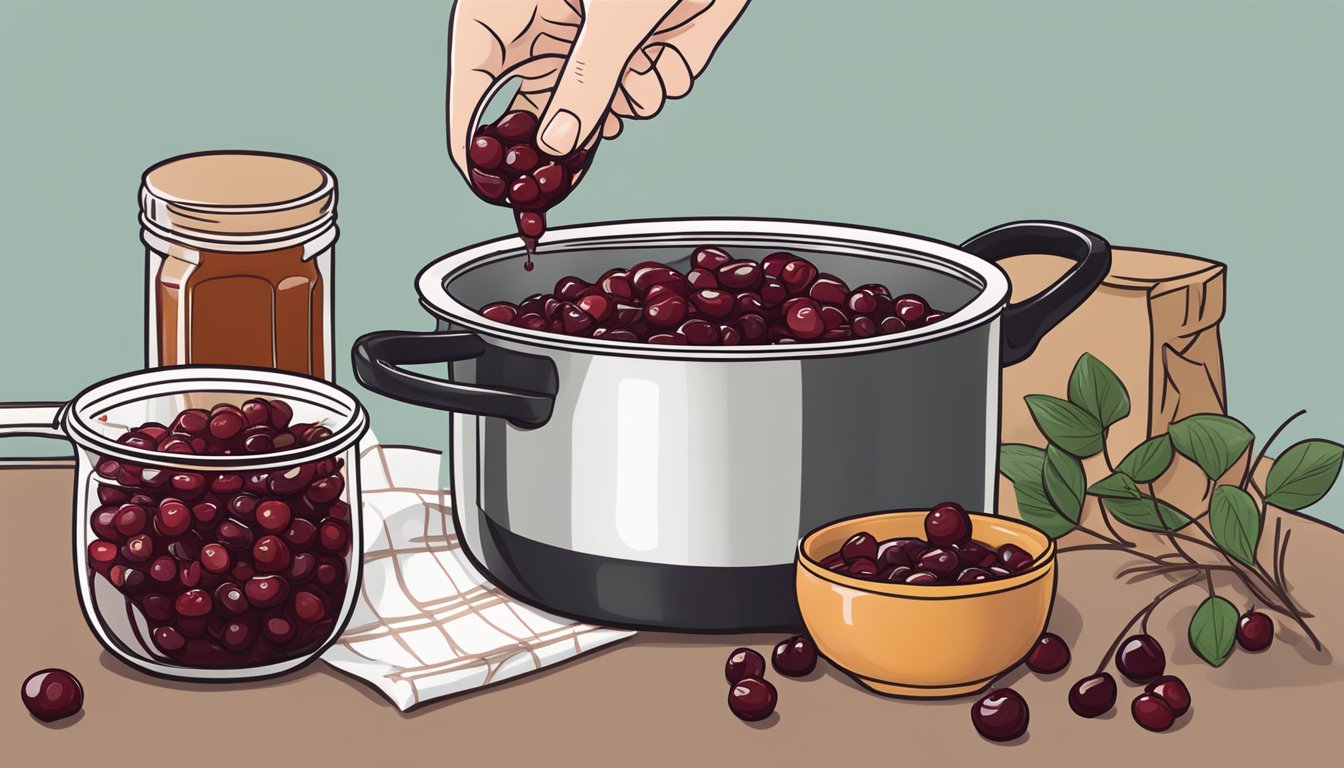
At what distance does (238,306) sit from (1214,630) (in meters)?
1.02

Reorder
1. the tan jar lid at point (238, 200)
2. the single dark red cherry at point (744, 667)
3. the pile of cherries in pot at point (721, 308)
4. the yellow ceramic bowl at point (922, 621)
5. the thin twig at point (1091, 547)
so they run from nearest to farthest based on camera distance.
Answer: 1. the yellow ceramic bowl at point (922, 621)
2. the single dark red cherry at point (744, 667)
3. the pile of cherries in pot at point (721, 308)
4. the thin twig at point (1091, 547)
5. the tan jar lid at point (238, 200)

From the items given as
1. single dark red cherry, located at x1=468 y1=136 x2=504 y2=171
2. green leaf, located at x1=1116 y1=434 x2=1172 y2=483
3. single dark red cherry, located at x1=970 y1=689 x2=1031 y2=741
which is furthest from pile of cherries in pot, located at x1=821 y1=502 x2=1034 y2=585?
single dark red cherry, located at x1=468 y1=136 x2=504 y2=171

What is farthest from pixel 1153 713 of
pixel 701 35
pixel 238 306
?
pixel 238 306

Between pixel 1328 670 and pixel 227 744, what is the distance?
97 cm

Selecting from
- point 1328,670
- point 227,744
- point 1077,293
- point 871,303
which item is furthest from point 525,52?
point 1328,670

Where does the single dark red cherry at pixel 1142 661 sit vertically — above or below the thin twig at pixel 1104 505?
below

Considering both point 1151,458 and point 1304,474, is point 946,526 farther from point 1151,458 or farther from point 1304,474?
point 1304,474

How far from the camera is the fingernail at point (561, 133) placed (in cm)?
200

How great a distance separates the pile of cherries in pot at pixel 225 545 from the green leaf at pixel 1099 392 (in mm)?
680

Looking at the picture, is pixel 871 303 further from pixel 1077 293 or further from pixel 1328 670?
pixel 1328 670

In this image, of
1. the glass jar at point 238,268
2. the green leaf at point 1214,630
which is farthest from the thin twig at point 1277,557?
the glass jar at point 238,268

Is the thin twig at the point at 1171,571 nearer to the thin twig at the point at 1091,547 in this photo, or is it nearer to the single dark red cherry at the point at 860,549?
the thin twig at the point at 1091,547

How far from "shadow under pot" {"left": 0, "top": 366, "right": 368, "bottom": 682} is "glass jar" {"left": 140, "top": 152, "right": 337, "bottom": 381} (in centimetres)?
26

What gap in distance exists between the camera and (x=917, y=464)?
72.4 inches
